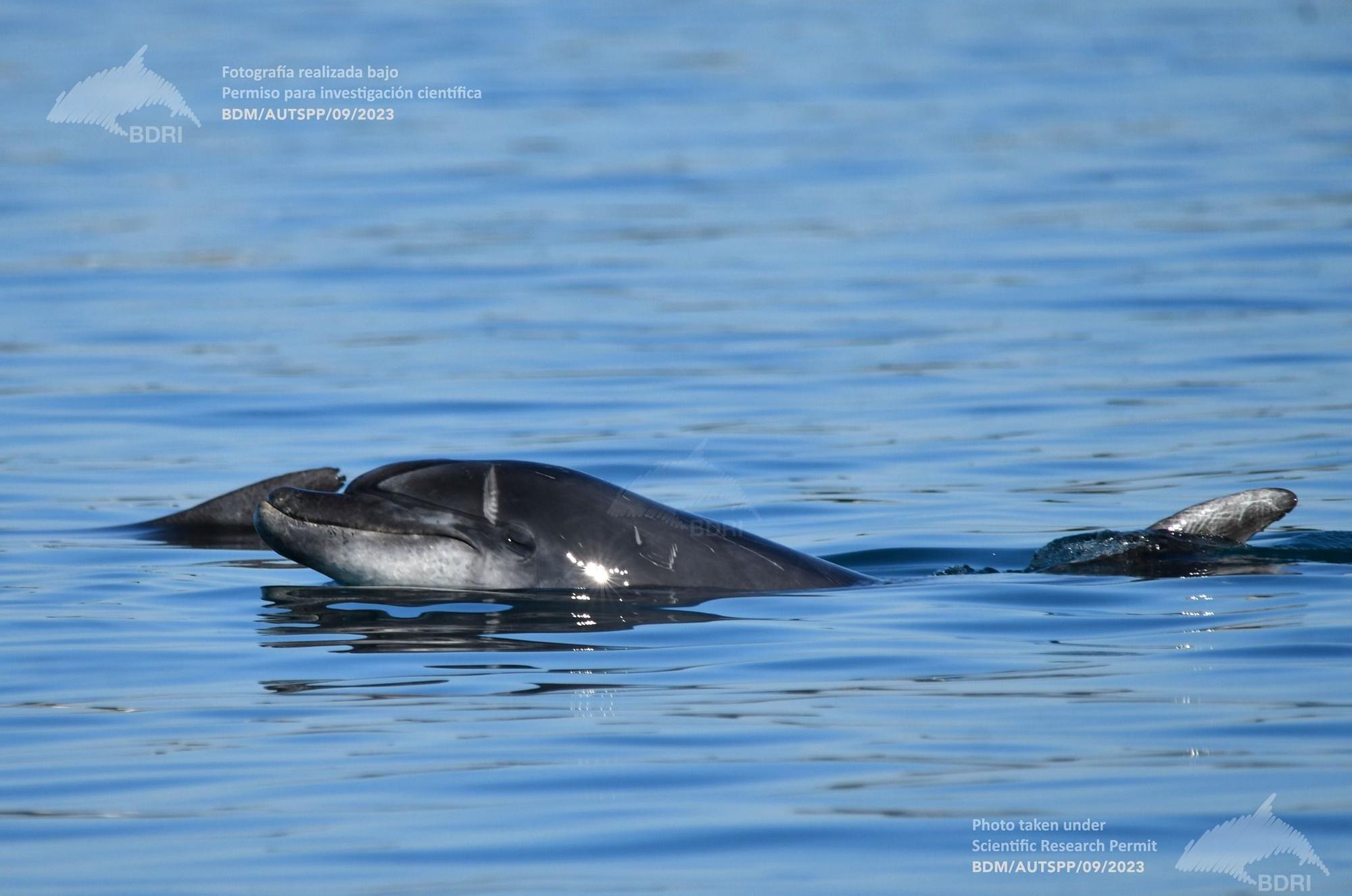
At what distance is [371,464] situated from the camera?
14.4 m

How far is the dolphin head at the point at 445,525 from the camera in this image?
956 cm

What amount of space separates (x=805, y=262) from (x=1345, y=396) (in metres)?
7.71

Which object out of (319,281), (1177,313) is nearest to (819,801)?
(1177,313)

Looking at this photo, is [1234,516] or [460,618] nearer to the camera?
[460,618]

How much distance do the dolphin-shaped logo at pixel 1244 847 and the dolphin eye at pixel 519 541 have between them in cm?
398

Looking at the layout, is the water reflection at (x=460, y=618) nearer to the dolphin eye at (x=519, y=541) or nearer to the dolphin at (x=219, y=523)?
the dolphin eye at (x=519, y=541)

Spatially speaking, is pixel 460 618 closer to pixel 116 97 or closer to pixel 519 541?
pixel 519 541

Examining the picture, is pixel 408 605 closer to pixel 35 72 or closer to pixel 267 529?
pixel 267 529

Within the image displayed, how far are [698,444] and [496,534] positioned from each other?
5393mm

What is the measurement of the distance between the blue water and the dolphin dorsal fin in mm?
407

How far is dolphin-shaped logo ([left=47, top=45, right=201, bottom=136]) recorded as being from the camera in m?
36.1

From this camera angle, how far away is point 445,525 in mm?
9641

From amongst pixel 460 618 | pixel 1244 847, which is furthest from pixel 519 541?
pixel 1244 847

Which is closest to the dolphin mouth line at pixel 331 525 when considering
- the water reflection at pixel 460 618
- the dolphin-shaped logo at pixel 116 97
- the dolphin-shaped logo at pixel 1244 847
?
the water reflection at pixel 460 618
